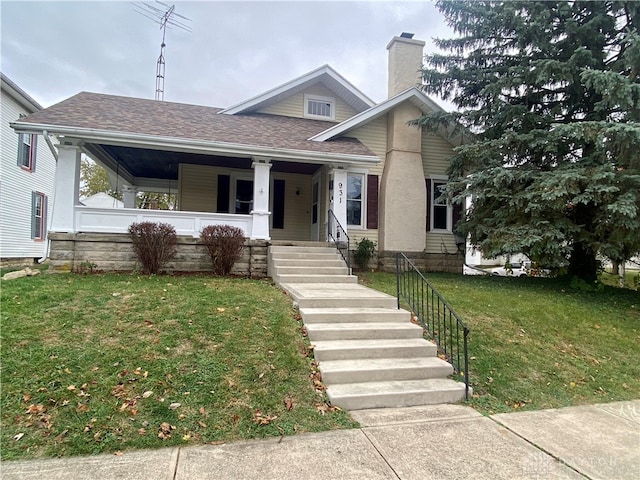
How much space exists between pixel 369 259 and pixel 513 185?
13.9 feet

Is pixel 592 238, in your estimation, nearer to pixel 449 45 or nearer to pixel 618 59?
pixel 618 59

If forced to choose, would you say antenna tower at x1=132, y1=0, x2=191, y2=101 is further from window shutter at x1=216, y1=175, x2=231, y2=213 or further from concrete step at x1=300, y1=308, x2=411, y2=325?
concrete step at x1=300, y1=308, x2=411, y2=325

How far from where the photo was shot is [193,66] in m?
20.9

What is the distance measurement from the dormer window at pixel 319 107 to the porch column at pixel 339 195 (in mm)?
3745

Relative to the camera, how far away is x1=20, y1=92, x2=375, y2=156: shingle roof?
873 cm

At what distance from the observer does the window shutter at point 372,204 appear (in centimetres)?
1154

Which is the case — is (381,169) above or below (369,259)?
above

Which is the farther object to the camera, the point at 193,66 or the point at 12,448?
the point at 193,66

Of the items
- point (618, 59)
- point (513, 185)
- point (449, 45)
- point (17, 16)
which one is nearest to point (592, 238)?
point (513, 185)

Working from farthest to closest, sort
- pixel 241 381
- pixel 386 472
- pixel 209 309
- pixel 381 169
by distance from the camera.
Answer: pixel 381 169, pixel 209 309, pixel 241 381, pixel 386 472

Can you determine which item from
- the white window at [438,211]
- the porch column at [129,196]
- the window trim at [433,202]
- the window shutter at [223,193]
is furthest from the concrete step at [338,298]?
the porch column at [129,196]

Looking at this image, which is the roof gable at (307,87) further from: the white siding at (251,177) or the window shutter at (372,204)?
the window shutter at (372,204)

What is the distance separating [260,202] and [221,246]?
1.51 m

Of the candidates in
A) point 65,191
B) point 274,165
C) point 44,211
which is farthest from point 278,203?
→ point 44,211
